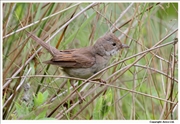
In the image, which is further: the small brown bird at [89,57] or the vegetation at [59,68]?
the small brown bird at [89,57]

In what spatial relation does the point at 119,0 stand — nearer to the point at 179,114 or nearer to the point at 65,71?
the point at 65,71

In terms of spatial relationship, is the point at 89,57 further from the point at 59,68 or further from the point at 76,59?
the point at 59,68

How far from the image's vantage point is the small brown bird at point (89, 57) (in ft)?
11.3

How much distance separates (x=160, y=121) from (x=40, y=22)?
1232 millimetres

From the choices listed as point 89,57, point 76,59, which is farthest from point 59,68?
point 89,57

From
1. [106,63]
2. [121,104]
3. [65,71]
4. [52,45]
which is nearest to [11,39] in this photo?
[52,45]

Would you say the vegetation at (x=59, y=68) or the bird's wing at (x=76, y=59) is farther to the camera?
the bird's wing at (x=76, y=59)

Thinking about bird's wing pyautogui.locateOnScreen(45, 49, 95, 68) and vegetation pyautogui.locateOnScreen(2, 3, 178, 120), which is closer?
vegetation pyautogui.locateOnScreen(2, 3, 178, 120)

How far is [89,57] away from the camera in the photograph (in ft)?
11.6

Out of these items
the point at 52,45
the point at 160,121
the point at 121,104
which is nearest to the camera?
the point at 160,121

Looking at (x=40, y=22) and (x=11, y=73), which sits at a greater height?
(x=40, y=22)

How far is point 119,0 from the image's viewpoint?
→ 351 cm

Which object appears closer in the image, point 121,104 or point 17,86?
point 17,86

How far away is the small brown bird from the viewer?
3432 millimetres
